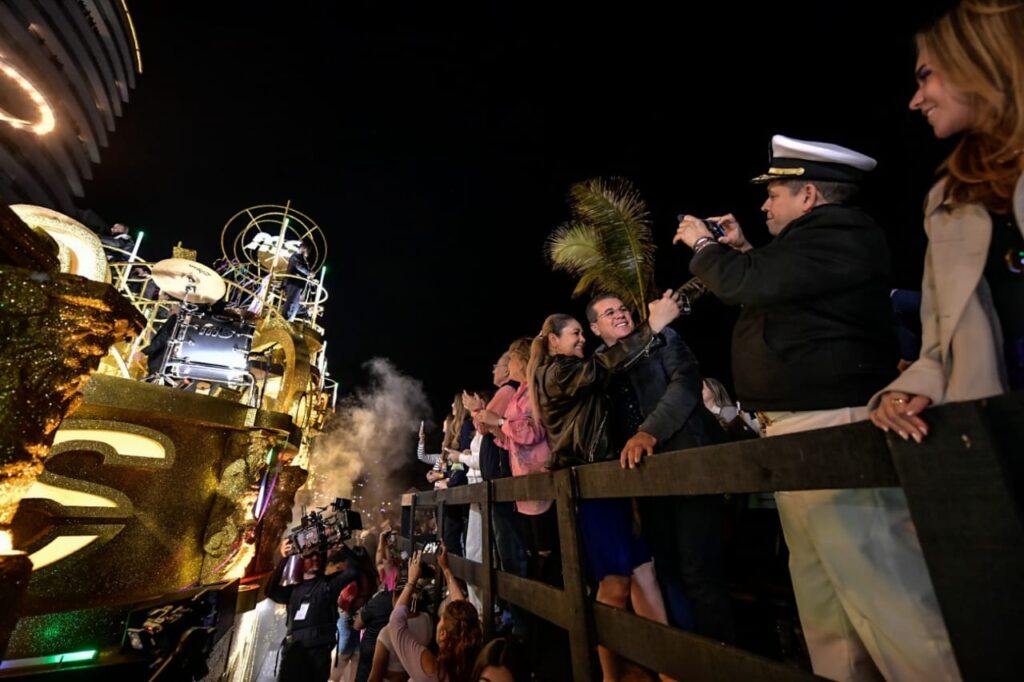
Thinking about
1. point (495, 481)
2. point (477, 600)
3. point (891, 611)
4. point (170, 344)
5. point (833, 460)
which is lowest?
point (477, 600)

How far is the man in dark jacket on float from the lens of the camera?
7.59 ft

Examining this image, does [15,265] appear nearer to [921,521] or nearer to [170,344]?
[921,521]

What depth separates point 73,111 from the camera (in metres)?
7.71

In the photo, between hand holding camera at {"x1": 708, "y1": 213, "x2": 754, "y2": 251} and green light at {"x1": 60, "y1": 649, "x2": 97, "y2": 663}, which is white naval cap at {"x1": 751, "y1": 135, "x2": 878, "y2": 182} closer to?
hand holding camera at {"x1": 708, "y1": 213, "x2": 754, "y2": 251}

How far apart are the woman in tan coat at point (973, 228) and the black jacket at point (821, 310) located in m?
0.34

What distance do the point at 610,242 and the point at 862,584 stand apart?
738 cm

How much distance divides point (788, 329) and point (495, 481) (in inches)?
106

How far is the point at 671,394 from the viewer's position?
2.74 metres

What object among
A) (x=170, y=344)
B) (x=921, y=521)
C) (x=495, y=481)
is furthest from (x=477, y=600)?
(x=170, y=344)

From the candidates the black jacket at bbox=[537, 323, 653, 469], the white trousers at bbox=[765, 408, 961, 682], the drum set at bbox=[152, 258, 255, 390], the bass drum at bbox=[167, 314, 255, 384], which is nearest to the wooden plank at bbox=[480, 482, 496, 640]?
the black jacket at bbox=[537, 323, 653, 469]

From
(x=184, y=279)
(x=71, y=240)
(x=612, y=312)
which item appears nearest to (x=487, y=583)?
(x=612, y=312)

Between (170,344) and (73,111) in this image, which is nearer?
(73,111)

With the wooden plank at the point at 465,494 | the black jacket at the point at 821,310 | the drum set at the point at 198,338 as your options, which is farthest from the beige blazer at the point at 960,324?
the drum set at the point at 198,338

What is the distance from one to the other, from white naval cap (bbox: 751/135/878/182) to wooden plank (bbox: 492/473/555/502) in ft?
7.22
